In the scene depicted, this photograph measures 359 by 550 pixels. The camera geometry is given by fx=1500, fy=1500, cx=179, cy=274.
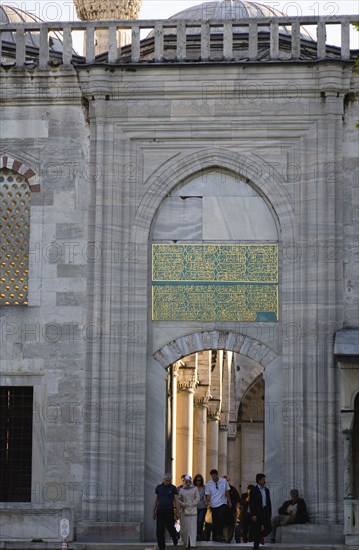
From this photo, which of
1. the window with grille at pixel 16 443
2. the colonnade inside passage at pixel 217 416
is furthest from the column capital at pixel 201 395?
the window with grille at pixel 16 443

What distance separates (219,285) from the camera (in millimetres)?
27609

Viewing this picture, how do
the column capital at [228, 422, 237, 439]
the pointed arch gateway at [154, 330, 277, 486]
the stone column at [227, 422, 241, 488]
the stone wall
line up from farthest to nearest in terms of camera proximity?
1. the column capital at [228, 422, 237, 439]
2. the stone column at [227, 422, 241, 488]
3. the pointed arch gateway at [154, 330, 277, 486]
4. the stone wall

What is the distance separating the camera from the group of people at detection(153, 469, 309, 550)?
25.1 meters

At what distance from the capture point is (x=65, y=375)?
90.2ft

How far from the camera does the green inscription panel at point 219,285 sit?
2755cm

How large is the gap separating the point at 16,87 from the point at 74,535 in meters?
8.47

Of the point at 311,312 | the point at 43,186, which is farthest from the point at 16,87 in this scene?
the point at 311,312

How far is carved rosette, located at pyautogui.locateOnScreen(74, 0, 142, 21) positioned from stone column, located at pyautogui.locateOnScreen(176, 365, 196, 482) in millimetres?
10477

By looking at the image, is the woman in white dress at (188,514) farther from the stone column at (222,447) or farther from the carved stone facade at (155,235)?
the stone column at (222,447)

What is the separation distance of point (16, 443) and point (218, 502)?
156 inches

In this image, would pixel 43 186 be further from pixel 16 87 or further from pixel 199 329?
pixel 199 329

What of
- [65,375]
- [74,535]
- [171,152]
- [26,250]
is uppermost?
[171,152]

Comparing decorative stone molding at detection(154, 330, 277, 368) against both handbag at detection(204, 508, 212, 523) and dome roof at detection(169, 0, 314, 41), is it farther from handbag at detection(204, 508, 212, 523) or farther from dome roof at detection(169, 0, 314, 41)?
dome roof at detection(169, 0, 314, 41)

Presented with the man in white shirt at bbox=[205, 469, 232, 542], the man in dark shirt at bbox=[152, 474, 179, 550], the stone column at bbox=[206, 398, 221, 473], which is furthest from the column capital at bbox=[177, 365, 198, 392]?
the man in dark shirt at bbox=[152, 474, 179, 550]
